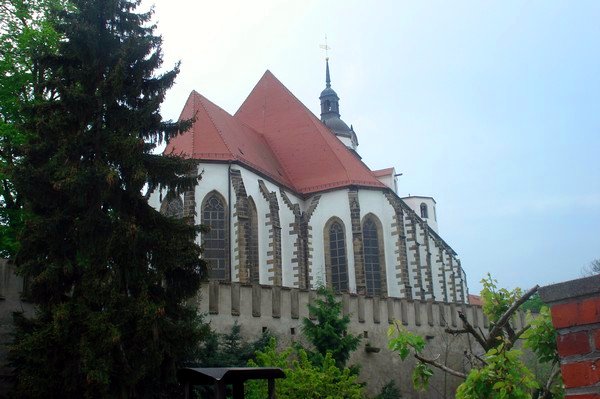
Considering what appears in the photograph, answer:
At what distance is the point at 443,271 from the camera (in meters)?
37.4

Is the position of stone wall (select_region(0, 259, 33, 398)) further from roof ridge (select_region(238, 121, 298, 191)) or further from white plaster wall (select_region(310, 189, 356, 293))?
white plaster wall (select_region(310, 189, 356, 293))

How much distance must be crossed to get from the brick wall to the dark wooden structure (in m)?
5.21

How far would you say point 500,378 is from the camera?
461cm

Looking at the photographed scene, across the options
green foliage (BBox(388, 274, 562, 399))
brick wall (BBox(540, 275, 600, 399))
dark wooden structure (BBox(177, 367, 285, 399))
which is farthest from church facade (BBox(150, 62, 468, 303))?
brick wall (BBox(540, 275, 600, 399))

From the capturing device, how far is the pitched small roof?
93.6ft

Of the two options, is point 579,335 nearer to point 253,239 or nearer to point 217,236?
point 217,236

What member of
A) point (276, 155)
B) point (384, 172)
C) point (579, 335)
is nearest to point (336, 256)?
point (276, 155)

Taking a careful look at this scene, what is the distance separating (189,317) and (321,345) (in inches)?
169

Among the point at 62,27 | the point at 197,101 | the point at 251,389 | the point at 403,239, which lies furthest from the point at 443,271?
the point at 62,27

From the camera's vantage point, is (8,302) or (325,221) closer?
(8,302)

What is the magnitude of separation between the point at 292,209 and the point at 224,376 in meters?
23.0

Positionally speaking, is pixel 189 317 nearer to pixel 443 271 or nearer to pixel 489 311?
pixel 489 311

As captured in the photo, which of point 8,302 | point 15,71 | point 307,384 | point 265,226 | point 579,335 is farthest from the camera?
point 265,226

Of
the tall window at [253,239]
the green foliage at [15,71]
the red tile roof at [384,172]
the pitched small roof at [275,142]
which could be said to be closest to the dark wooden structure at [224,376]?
the green foliage at [15,71]
